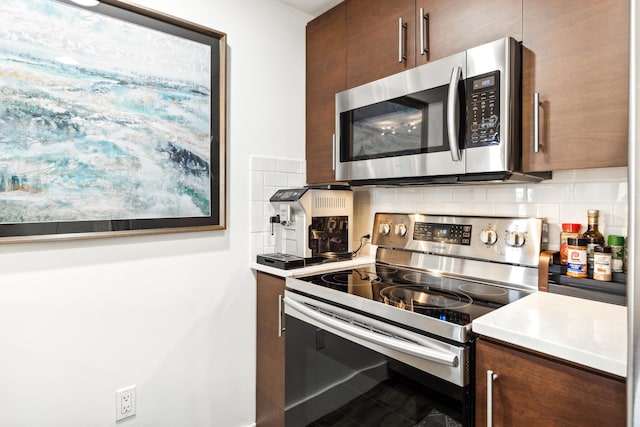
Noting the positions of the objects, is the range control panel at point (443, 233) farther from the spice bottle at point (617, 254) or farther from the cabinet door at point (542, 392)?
the cabinet door at point (542, 392)

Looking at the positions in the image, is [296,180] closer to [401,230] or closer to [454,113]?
[401,230]

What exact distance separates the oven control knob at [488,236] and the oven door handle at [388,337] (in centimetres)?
66

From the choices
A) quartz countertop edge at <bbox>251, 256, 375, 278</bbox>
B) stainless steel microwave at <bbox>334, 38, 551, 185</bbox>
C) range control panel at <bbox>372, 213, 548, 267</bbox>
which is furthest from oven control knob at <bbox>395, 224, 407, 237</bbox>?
stainless steel microwave at <bbox>334, 38, 551, 185</bbox>

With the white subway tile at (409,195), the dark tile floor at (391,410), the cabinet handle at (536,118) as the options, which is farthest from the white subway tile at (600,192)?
the dark tile floor at (391,410)

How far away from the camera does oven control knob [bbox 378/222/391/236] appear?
197 cm

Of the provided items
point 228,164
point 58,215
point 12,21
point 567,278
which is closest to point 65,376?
point 58,215

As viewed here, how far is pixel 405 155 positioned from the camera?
1529mm

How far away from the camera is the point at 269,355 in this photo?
1822mm

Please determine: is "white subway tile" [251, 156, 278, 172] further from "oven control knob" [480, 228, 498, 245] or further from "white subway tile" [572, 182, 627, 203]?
"white subway tile" [572, 182, 627, 203]

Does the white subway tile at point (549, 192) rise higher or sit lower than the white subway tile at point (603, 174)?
lower

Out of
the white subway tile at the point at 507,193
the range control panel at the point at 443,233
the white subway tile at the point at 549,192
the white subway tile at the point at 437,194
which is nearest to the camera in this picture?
the white subway tile at the point at 549,192

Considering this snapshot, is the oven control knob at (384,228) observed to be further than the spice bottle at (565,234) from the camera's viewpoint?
Yes

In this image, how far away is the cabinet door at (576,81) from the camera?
1052 millimetres

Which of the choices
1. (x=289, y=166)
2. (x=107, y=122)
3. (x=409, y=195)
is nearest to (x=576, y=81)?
(x=409, y=195)
